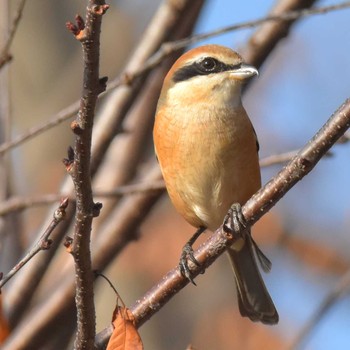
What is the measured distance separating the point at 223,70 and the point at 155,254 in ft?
11.9

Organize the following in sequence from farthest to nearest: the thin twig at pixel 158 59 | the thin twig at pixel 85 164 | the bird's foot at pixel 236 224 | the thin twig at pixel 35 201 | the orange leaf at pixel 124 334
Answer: the thin twig at pixel 35 201 → the thin twig at pixel 158 59 → the bird's foot at pixel 236 224 → the orange leaf at pixel 124 334 → the thin twig at pixel 85 164

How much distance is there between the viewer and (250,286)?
427 cm

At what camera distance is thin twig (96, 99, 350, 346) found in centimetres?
249

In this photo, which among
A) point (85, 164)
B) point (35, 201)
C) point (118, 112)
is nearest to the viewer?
point (85, 164)

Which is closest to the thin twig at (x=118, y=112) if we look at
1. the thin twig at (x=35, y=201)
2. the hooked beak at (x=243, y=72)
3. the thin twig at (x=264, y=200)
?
the thin twig at (x=35, y=201)

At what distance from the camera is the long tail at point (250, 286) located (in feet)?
13.5

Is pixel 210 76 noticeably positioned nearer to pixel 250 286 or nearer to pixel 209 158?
pixel 209 158

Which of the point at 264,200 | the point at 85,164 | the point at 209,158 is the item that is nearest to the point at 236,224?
the point at 264,200

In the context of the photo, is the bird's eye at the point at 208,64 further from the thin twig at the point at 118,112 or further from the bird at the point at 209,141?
the thin twig at the point at 118,112

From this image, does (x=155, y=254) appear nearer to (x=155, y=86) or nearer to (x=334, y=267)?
(x=334, y=267)

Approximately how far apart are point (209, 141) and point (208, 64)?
43 cm

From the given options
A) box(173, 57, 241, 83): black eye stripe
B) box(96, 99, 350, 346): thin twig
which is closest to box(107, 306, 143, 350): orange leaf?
box(96, 99, 350, 346): thin twig

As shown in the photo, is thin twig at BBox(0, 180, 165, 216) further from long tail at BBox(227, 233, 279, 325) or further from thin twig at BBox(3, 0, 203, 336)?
long tail at BBox(227, 233, 279, 325)

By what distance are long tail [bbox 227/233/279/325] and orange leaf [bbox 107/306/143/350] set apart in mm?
1413
